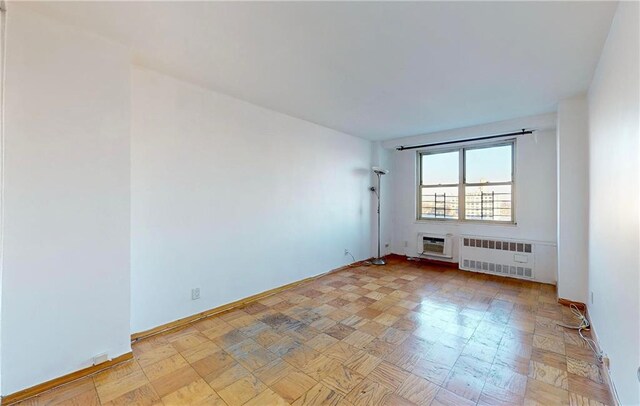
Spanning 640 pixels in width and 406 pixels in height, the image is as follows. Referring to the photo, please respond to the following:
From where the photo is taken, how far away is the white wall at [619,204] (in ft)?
4.34

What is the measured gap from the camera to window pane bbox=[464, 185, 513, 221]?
14.6 feet

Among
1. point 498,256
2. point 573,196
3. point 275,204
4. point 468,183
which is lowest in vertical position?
point 498,256

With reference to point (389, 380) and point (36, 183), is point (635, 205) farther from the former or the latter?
point (36, 183)

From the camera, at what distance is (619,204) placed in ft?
5.29

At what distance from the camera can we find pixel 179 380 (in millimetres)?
1857

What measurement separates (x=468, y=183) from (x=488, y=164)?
441mm

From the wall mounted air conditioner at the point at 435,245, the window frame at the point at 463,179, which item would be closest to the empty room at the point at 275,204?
the window frame at the point at 463,179

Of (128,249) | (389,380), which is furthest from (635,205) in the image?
(128,249)

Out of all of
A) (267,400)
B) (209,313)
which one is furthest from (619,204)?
(209,313)

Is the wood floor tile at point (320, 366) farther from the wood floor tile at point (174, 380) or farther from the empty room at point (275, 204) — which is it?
the wood floor tile at point (174, 380)

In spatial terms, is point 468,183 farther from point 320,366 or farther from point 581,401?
point 320,366

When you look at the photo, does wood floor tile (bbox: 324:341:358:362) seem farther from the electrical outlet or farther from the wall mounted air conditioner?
the wall mounted air conditioner

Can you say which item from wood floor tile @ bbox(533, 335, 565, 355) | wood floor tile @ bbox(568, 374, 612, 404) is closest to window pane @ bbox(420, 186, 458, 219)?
wood floor tile @ bbox(533, 335, 565, 355)

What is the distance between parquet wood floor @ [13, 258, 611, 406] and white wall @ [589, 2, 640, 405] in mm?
397
